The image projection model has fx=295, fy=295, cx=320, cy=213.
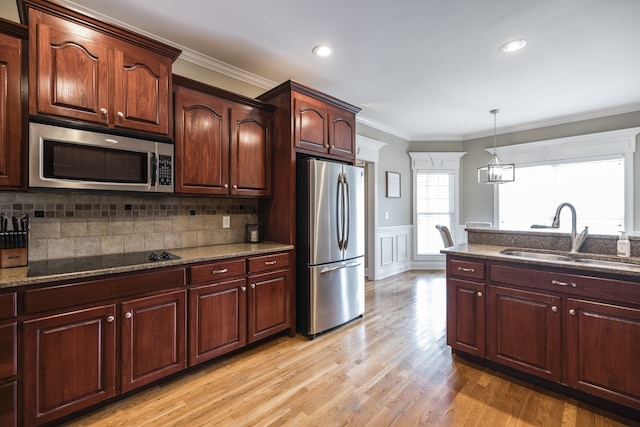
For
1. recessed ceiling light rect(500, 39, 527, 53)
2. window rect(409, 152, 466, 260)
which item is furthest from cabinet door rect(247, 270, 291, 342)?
window rect(409, 152, 466, 260)

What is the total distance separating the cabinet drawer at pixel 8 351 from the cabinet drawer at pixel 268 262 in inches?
55.5

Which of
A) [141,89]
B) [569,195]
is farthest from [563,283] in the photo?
[569,195]

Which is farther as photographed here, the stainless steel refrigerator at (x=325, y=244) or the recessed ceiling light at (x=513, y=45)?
the stainless steel refrigerator at (x=325, y=244)

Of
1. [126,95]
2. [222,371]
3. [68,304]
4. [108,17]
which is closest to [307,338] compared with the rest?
[222,371]

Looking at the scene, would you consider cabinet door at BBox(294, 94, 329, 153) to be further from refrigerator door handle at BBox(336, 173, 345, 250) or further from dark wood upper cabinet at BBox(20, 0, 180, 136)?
dark wood upper cabinet at BBox(20, 0, 180, 136)

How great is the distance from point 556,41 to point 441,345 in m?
2.88

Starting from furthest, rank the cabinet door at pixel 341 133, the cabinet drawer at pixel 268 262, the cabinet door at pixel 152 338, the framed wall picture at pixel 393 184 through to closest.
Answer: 1. the framed wall picture at pixel 393 184
2. the cabinet door at pixel 341 133
3. the cabinet drawer at pixel 268 262
4. the cabinet door at pixel 152 338

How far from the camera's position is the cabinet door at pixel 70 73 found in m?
1.74

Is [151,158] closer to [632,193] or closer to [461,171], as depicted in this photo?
[461,171]

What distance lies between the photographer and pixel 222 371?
7.55ft

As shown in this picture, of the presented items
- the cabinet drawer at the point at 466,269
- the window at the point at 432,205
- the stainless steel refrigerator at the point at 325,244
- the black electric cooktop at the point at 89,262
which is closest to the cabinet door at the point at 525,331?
the cabinet drawer at the point at 466,269

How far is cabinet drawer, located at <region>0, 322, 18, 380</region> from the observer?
1.50m

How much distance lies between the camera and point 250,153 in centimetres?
282

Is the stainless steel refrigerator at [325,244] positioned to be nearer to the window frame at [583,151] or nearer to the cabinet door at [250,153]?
the cabinet door at [250,153]
